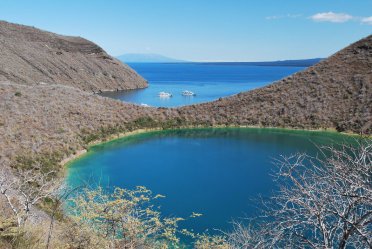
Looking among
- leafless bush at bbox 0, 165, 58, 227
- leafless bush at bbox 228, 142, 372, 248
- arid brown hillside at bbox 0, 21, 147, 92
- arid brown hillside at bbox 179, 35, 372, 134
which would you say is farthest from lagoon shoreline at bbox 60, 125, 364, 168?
arid brown hillside at bbox 0, 21, 147, 92

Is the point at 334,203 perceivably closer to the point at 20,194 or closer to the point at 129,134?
the point at 20,194

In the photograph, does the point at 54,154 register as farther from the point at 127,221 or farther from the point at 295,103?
the point at 295,103

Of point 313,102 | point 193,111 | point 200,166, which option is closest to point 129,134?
point 193,111

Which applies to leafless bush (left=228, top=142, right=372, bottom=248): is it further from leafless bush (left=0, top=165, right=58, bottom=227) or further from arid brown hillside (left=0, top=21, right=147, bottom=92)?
arid brown hillside (left=0, top=21, right=147, bottom=92)

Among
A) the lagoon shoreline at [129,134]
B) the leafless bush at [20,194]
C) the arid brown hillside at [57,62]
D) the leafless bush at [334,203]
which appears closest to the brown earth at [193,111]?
the lagoon shoreline at [129,134]

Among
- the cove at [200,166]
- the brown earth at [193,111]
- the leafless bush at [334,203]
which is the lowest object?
the cove at [200,166]

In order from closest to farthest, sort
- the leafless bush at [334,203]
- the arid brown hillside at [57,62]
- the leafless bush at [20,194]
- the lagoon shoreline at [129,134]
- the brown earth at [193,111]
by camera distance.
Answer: the leafless bush at [334,203], the leafless bush at [20,194], the lagoon shoreline at [129,134], the brown earth at [193,111], the arid brown hillside at [57,62]

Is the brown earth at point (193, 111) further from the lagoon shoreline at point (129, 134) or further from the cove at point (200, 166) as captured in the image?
the cove at point (200, 166)
